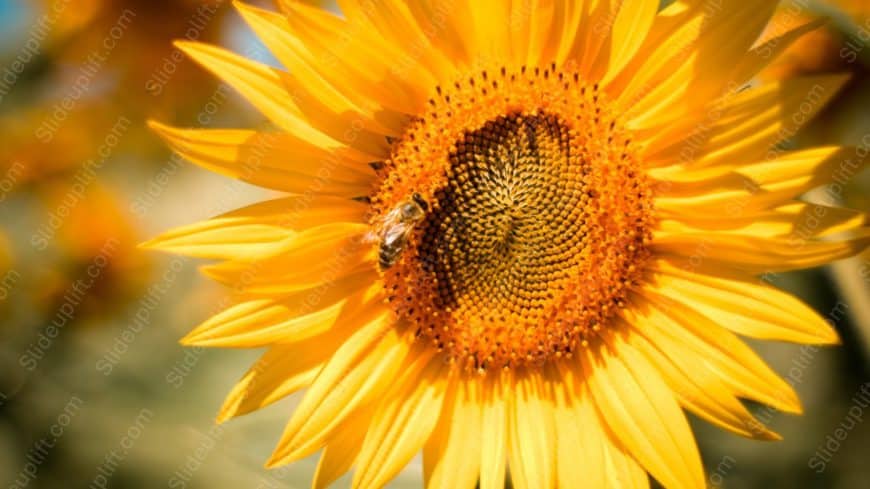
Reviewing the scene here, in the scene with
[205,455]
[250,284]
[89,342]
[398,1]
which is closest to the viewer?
[398,1]

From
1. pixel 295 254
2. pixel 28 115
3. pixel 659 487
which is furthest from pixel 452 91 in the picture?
pixel 28 115

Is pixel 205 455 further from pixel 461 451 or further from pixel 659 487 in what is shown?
pixel 659 487

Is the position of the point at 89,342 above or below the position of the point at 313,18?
below

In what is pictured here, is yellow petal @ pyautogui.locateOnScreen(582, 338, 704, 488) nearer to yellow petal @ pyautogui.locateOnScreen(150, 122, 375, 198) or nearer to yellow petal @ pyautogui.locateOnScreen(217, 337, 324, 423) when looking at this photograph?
yellow petal @ pyautogui.locateOnScreen(217, 337, 324, 423)

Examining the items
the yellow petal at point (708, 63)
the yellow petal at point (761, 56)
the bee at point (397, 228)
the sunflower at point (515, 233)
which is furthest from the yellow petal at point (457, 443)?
the yellow petal at point (761, 56)

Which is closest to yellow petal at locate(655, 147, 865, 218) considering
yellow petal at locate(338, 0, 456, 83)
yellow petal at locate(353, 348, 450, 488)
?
yellow petal at locate(338, 0, 456, 83)

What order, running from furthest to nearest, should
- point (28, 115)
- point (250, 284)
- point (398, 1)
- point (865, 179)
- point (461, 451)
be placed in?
point (28, 115) < point (865, 179) < point (461, 451) < point (250, 284) < point (398, 1)

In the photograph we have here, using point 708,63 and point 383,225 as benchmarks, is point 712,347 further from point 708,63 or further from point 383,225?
point 383,225
